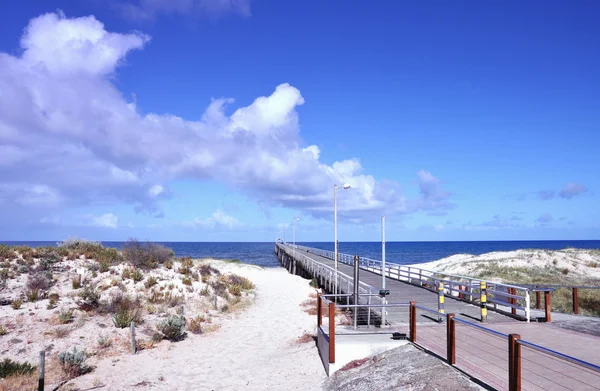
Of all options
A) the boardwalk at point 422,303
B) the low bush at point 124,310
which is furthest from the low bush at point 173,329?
the boardwalk at point 422,303

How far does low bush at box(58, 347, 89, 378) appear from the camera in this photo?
11.8m

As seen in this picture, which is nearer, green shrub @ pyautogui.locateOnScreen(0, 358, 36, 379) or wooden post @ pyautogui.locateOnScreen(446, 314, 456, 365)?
wooden post @ pyautogui.locateOnScreen(446, 314, 456, 365)

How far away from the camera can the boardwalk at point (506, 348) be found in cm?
665

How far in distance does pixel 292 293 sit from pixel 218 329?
9.75 m

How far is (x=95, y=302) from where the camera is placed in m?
18.3

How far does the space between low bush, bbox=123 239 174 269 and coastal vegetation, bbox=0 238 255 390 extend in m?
0.03

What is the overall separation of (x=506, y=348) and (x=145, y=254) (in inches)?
896

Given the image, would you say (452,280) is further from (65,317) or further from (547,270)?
(547,270)

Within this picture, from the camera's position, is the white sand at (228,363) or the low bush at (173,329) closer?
the white sand at (228,363)

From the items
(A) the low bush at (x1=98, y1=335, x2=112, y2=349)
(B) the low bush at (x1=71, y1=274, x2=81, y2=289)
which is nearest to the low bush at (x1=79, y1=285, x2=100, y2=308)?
(B) the low bush at (x1=71, y1=274, x2=81, y2=289)

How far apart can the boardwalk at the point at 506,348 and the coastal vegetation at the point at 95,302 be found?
9062 millimetres

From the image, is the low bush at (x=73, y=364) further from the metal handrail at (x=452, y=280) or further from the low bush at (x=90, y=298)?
the metal handrail at (x=452, y=280)

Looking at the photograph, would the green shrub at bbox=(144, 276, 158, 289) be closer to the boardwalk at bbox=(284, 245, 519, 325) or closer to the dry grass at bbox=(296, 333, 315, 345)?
the boardwalk at bbox=(284, 245, 519, 325)

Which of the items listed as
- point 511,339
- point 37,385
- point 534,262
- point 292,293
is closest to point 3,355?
point 37,385
